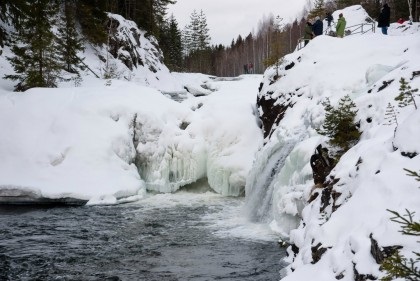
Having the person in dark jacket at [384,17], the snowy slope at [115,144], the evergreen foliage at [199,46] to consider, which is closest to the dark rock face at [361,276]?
the snowy slope at [115,144]

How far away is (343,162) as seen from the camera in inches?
279

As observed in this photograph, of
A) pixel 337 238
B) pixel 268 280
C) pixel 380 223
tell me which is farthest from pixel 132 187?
pixel 380 223

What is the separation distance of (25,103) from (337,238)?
1495cm

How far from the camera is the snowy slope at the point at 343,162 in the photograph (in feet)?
15.4

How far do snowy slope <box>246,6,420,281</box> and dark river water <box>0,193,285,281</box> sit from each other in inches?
39.1

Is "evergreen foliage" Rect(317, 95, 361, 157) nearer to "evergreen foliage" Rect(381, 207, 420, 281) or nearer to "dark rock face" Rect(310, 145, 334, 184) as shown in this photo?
"dark rock face" Rect(310, 145, 334, 184)

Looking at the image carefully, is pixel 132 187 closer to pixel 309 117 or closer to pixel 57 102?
pixel 57 102

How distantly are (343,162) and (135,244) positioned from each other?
215 inches

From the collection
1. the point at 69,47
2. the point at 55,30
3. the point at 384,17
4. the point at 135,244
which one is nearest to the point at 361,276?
the point at 135,244

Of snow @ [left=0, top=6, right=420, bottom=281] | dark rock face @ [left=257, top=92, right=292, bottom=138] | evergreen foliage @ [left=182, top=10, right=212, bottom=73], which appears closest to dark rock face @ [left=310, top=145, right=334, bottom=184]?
snow @ [left=0, top=6, right=420, bottom=281]

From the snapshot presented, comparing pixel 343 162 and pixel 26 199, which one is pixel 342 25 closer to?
pixel 343 162

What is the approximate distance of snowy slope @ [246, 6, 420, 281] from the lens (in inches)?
184

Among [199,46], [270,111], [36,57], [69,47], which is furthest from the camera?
[199,46]

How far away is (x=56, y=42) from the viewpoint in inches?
937
